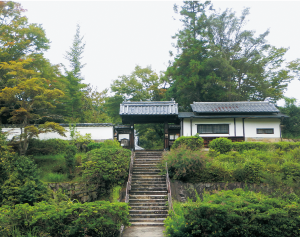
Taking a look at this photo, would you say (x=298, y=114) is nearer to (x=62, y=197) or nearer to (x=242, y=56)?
(x=242, y=56)

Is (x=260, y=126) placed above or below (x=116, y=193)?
above

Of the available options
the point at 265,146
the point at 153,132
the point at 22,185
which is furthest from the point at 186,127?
the point at 22,185

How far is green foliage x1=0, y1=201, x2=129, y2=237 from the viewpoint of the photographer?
7.16 m

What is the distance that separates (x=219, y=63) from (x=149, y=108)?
33.3 ft

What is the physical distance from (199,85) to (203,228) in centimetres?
2057

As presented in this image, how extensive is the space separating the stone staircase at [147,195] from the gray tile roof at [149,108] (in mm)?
4067

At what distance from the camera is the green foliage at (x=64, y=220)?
7.16 metres

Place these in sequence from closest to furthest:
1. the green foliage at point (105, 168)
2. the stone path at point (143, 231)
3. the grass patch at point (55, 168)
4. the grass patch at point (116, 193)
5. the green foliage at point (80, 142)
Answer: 1. the stone path at point (143, 231)
2. the grass patch at point (116, 193)
3. the green foliage at point (105, 168)
4. the grass patch at point (55, 168)
5. the green foliage at point (80, 142)

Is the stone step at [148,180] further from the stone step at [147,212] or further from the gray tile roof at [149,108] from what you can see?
the gray tile roof at [149,108]

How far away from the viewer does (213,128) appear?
19812 millimetres

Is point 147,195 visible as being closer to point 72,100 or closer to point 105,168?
point 105,168

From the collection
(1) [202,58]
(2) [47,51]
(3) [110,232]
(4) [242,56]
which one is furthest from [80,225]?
(4) [242,56]

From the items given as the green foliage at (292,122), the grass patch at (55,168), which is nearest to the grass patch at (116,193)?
the grass patch at (55,168)

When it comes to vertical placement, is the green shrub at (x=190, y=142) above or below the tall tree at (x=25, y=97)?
below
